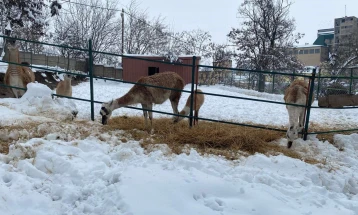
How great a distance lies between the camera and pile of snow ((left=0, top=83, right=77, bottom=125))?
5.29 metres

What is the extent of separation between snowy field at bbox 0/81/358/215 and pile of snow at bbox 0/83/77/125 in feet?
1.43

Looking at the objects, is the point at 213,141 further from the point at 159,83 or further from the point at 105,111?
the point at 105,111

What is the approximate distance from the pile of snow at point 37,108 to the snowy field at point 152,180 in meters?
0.44

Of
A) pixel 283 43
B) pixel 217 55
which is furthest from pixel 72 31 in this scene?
pixel 283 43

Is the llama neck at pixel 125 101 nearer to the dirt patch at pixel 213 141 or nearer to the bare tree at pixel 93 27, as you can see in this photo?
the dirt patch at pixel 213 141

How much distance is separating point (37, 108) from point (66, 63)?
18.7 metres

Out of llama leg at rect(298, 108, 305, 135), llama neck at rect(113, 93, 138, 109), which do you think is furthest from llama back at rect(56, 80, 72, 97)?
llama leg at rect(298, 108, 305, 135)

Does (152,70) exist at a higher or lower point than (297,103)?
higher

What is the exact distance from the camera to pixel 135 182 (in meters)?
3.22

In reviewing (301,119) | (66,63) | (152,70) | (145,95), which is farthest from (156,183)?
(66,63)

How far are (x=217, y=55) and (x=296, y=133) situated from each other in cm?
2596

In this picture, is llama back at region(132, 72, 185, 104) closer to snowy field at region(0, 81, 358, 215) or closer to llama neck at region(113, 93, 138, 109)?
llama neck at region(113, 93, 138, 109)

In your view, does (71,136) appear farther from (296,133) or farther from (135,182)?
(296,133)

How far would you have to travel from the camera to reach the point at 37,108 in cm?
587
